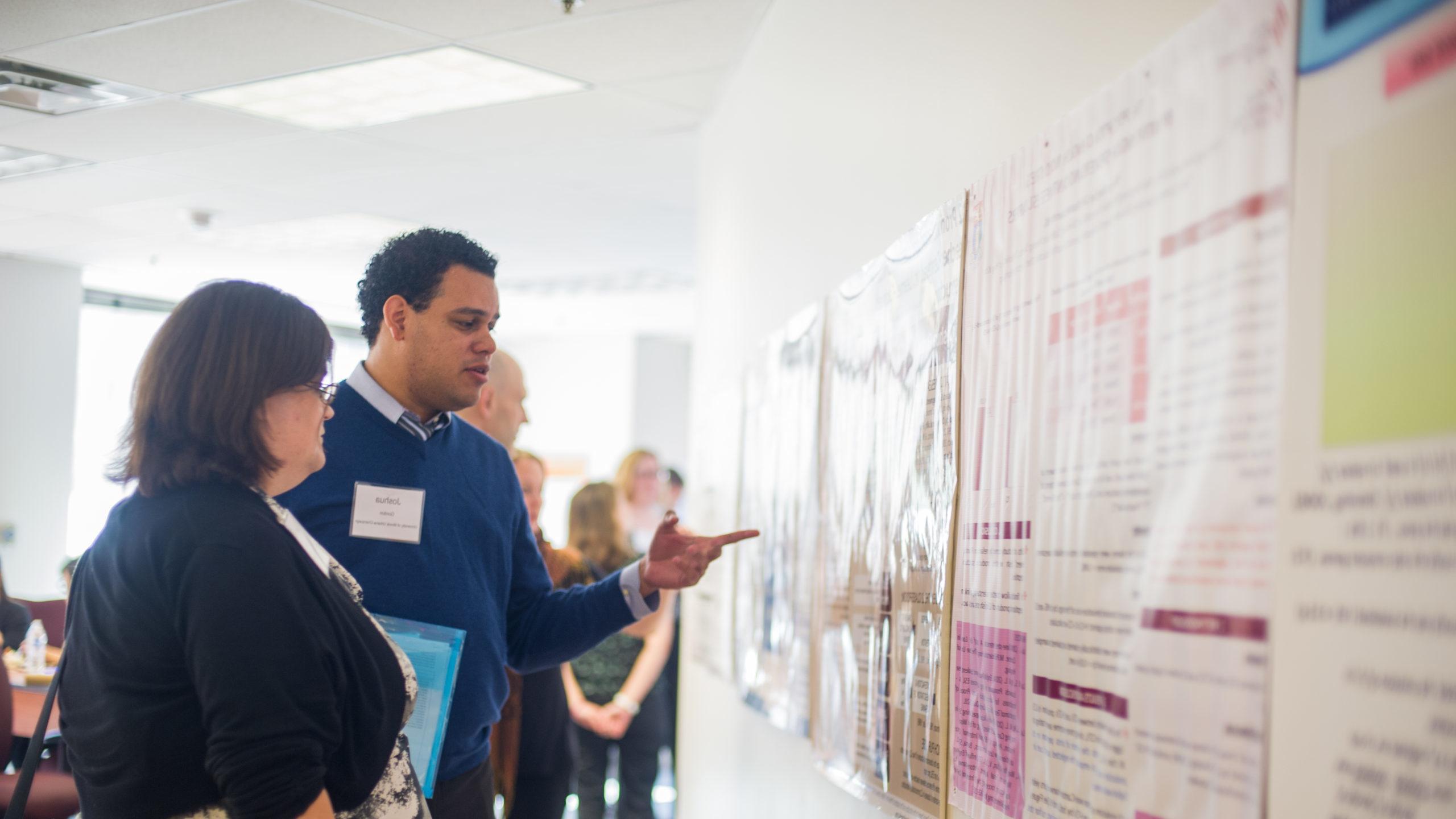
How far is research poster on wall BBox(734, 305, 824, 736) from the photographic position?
2.11 m

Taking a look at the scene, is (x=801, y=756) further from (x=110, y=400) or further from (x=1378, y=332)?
(x=110, y=400)

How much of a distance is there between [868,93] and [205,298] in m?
1.25

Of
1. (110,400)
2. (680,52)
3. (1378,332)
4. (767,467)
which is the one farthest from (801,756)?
(110,400)

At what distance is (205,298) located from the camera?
121cm

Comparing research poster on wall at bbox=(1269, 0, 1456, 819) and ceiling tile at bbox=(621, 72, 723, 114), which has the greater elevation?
ceiling tile at bbox=(621, 72, 723, 114)

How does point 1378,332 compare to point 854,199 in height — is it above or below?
below

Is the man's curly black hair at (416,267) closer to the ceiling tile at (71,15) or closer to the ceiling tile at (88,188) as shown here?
the ceiling tile at (71,15)

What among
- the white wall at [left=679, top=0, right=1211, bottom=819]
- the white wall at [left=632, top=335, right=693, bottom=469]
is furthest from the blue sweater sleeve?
the white wall at [left=632, top=335, right=693, bottom=469]

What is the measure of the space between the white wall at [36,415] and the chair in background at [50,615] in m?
2.11

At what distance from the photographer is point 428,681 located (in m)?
1.68

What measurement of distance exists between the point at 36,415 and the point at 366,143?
13.2ft

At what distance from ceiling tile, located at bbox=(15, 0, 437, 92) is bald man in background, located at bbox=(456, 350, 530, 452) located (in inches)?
47.9

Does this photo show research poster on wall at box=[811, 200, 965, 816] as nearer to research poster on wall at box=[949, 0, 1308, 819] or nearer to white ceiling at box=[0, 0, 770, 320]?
research poster on wall at box=[949, 0, 1308, 819]

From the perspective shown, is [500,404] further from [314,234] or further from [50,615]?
[314,234]
